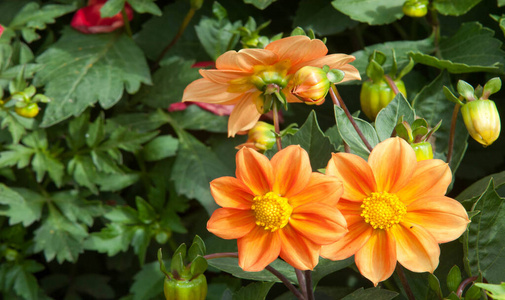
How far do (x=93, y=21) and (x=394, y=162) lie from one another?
0.78m

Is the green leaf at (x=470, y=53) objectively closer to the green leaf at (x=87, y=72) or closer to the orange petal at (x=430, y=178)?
the orange petal at (x=430, y=178)

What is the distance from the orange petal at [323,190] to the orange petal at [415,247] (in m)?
0.09

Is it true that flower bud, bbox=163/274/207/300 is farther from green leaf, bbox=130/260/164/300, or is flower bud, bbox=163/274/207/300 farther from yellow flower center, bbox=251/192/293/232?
green leaf, bbox=130/260/164/300

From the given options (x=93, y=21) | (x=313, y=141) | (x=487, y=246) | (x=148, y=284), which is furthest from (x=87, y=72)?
(x=487, y=246)

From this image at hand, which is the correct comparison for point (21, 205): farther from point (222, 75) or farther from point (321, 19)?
point (321, 19)

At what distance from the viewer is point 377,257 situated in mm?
601

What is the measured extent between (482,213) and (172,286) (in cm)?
39

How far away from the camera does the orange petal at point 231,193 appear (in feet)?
1.99

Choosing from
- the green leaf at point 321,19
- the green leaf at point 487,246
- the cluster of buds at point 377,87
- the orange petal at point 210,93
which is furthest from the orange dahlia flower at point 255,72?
the green leaf at point 321,19

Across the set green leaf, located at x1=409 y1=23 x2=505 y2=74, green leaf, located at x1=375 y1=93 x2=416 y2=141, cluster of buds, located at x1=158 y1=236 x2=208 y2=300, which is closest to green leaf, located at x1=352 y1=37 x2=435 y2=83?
green leaf, located at x1=409 y1=23 x2=505 y2=74

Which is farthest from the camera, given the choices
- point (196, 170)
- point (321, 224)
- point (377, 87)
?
point (196, 170)

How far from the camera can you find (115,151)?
1007 mm

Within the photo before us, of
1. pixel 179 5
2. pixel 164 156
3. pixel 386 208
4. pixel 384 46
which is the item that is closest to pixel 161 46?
pixel 179 5

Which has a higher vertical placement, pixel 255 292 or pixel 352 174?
pixel 352 174
